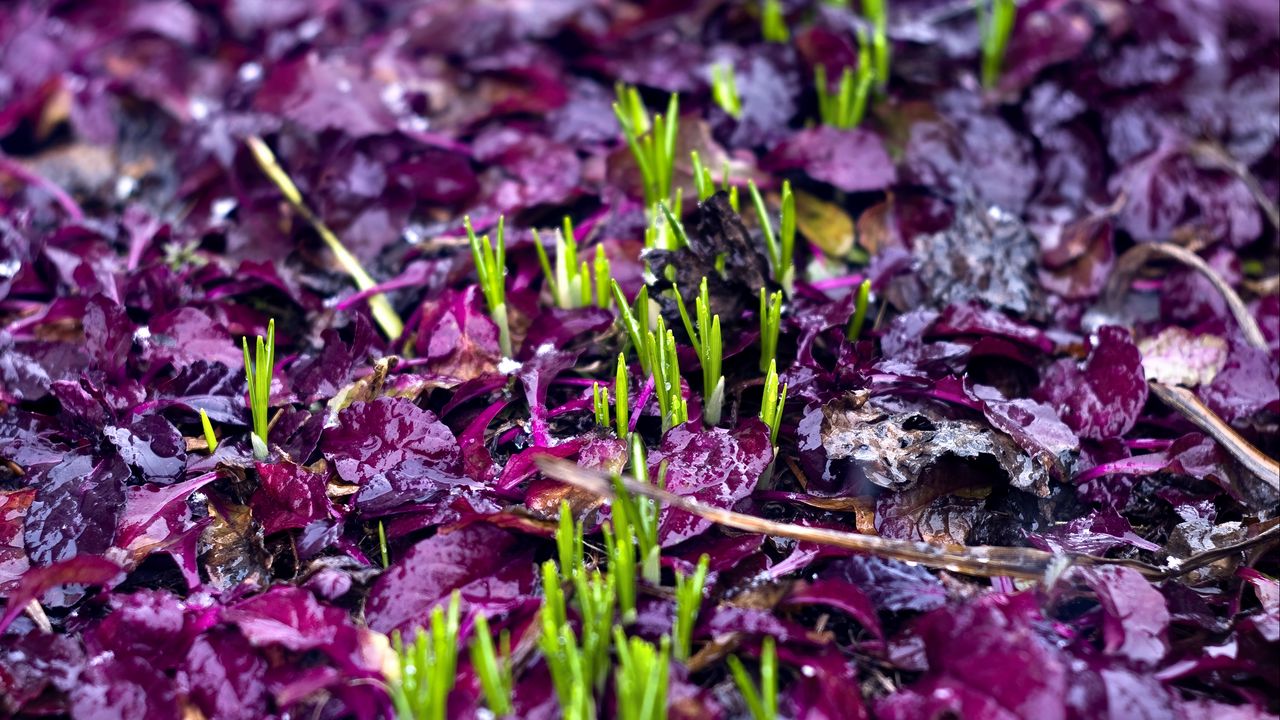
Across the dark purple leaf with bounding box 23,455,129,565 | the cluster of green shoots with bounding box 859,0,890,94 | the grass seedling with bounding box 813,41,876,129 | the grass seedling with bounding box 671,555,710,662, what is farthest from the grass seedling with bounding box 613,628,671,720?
the cluster of green shoots with bounding box 859,0,890,94

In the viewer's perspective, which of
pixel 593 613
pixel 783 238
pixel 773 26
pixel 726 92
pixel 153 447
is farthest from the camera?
pixel 773 26

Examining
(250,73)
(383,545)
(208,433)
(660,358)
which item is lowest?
(383,545)

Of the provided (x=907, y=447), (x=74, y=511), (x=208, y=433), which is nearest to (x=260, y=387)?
(x=208, y=433)

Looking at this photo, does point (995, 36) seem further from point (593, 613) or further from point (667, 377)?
point (593, 613)

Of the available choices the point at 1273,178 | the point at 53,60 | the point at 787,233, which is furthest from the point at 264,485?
the point at 1273,178

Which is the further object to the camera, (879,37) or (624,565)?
(879,37)

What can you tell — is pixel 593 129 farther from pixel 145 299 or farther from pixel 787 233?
pixel 145 299

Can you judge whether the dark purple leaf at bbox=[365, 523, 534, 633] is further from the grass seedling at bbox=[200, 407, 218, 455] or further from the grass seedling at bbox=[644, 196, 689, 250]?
the grass seedling at bbox=[644, 196, 689, 250]
